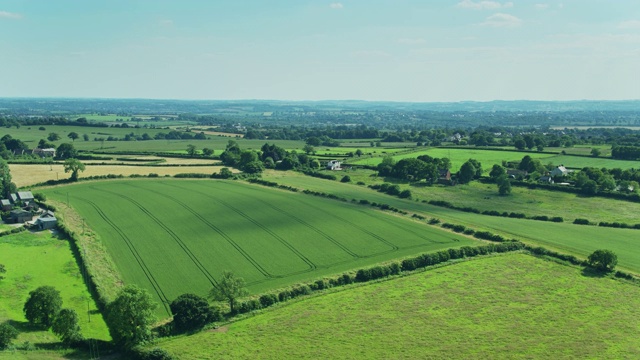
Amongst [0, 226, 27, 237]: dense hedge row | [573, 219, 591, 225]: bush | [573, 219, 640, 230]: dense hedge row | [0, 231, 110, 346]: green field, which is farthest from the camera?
[573, 219, 591, 225]: bush

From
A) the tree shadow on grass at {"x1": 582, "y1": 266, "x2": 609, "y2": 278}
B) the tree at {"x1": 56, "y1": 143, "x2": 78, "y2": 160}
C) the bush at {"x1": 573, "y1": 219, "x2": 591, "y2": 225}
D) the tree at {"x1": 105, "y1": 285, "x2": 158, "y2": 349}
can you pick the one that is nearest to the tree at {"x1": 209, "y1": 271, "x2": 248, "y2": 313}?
the tree at {"x1": 105, "y1": 285, "x2": 158, "y2": 349}

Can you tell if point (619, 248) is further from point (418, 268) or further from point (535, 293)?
point (418, 268)

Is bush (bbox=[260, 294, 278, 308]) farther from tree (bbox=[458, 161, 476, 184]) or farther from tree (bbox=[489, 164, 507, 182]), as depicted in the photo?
tree (bbox=[489, 164, 507, 182])

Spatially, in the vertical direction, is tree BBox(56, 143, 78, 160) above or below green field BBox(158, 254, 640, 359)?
above

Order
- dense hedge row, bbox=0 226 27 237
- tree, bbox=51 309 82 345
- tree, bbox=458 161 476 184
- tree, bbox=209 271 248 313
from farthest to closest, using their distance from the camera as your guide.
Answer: tree, bbox=458 161 476 184, dense hedge row, bbox=0 226 27 237, tree, bbox=209 271 248 313, tree, bbox=51 309 82 345

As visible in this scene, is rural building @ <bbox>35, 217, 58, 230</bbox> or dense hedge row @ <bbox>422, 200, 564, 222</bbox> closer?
rural building @ <bbox>35, 217, 58, 230</bbox>

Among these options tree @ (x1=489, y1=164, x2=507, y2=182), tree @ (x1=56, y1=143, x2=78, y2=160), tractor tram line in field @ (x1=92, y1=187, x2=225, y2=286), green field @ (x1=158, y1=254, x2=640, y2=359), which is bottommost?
green field @ (x1=158, y1=254, x2=640, y2=359)

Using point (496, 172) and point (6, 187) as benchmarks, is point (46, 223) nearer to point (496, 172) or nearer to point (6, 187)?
point (6, 187)

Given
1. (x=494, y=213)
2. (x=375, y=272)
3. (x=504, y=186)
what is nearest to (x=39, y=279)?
(x=375, y=272)
